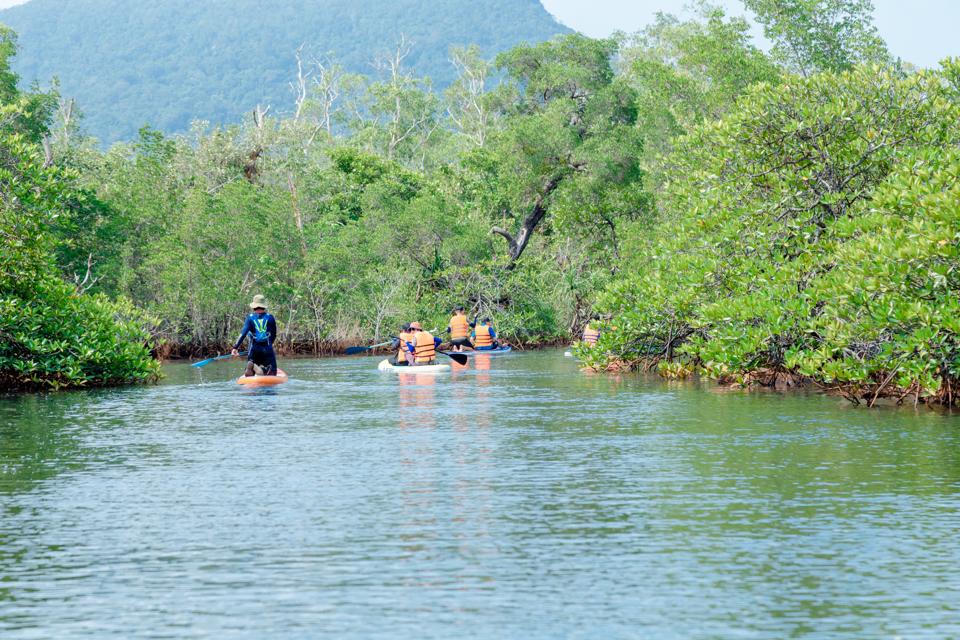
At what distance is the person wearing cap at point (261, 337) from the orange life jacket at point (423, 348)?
4.65 metres

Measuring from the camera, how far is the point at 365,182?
5400 cm

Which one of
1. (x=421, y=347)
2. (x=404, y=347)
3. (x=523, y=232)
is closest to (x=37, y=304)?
(x=404, y=347)

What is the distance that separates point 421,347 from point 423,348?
0.28 feet

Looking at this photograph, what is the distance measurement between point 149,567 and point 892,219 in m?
15.0

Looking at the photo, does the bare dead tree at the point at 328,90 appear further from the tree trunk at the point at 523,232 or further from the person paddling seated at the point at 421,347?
the person paddling seated at the point at 421,347

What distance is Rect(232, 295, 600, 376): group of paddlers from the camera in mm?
27094

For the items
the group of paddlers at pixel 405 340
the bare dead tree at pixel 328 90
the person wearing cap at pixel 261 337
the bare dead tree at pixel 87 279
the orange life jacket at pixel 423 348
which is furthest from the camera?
the bare dead tree at pixel 328 90

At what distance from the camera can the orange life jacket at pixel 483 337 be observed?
1649 inches

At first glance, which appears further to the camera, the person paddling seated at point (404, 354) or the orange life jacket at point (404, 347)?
the orange life jacket at point (404, 347)

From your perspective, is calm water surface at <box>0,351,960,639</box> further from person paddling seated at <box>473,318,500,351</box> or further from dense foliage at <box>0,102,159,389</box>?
person paddling seated at <box>473,318,500,351</box>

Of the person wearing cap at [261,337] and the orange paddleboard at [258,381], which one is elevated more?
the person wearing cap at [261,337]

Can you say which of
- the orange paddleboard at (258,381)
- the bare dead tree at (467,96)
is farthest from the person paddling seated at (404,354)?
the bare dead tree at (467,96)

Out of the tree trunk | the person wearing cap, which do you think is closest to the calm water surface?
the person wearing cap

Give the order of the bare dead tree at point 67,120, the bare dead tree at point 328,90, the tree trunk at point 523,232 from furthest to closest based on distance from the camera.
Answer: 1. the bare dead tree at point 328,90
2. the bare dead tree at point 67,120
3. the tree trunk at point 523,232
